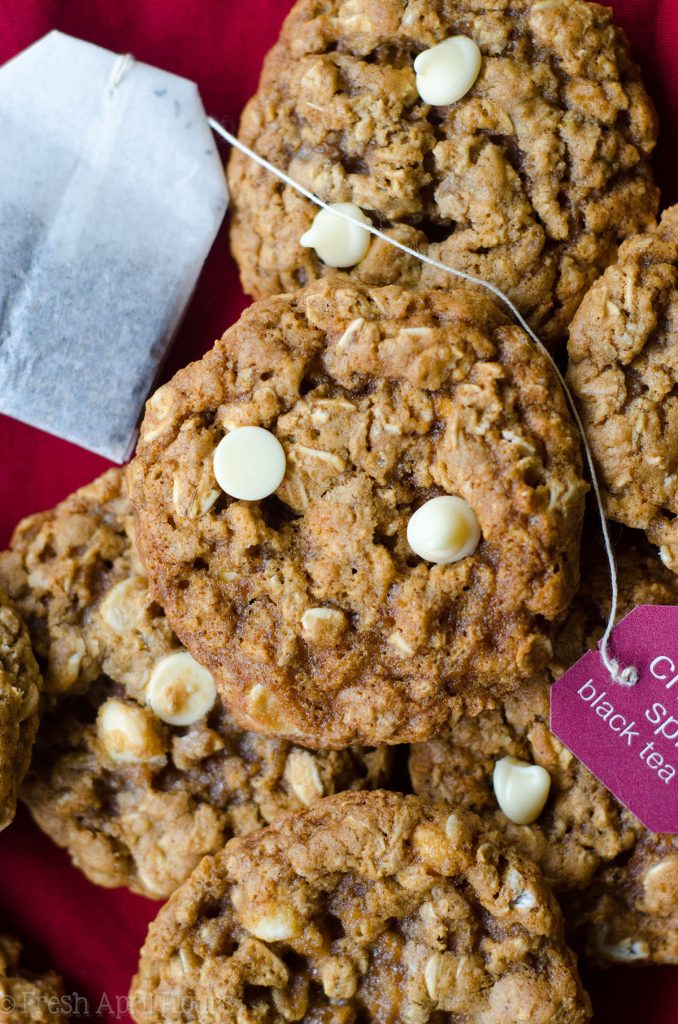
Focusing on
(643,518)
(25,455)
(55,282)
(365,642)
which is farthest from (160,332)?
(643,518)

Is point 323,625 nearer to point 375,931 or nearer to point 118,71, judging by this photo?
point 375,931

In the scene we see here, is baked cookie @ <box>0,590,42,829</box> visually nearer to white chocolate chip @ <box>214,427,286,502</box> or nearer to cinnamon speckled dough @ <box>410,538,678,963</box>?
white chocolate chip @ <box>214,427,286,502</box>

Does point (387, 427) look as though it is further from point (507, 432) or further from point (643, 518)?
point (643, 518)

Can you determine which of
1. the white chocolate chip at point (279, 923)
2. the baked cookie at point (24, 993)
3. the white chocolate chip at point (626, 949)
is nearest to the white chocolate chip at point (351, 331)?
the white chocolate chip at point (279, 923)

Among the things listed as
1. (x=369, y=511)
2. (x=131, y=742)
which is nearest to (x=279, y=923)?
(x=131, y=742)

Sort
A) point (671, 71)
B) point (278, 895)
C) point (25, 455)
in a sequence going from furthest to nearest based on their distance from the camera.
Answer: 1. point (25, 455)
2. point (671, 71)
3. point (278, 895)

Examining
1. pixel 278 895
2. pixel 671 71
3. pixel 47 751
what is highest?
pixel 671 71

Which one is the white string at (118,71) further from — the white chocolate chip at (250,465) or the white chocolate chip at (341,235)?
the white chocolate chip at (250,465)
